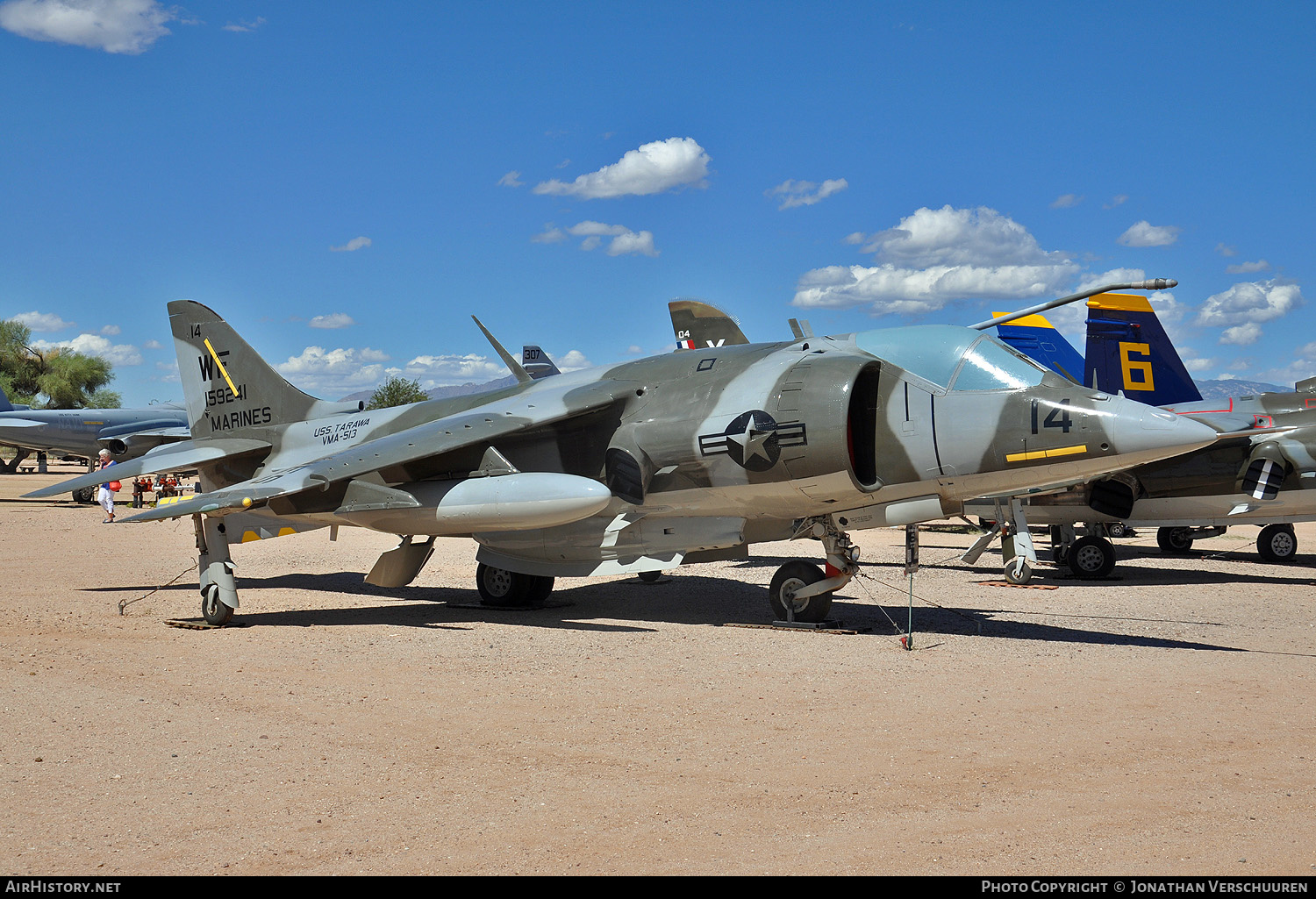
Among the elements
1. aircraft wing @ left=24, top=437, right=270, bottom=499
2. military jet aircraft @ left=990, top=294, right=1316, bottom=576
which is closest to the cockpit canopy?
military jet aircraft @ left=990, top=294, right=1316, bottom=576

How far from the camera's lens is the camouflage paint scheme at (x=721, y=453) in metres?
9.20

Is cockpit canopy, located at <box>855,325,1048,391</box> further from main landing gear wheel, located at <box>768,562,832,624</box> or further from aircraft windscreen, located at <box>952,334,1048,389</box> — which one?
main landing gear wheel, located at <box>768,562,832,624</box>

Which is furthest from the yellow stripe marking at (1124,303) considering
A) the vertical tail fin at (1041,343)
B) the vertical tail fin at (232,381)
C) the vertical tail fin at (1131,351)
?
the vertical tail fin at (232,381)

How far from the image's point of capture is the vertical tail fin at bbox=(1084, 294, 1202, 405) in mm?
20656

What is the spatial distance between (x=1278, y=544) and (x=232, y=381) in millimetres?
17882

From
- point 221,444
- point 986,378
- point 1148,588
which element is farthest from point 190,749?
point 1148,588

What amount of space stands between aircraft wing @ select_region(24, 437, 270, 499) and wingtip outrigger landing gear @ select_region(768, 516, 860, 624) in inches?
294

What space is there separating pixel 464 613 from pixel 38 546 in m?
11.7

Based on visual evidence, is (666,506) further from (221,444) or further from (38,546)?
(38,546)

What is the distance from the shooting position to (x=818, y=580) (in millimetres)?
10336

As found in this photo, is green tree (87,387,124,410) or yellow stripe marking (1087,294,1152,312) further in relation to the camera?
green tree (87,387,124,410)

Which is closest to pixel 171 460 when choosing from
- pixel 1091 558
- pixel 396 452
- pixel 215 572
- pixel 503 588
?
pixel 215 572

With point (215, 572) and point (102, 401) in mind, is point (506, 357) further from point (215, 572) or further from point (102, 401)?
point (102, 401)

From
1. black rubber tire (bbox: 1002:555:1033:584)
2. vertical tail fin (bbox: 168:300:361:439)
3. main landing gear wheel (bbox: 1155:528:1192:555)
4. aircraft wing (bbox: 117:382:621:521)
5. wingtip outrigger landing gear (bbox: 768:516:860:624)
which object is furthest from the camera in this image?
main landing gear wheel (bbox: 1155:528:1192:555)
